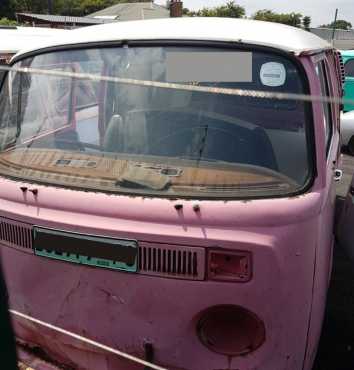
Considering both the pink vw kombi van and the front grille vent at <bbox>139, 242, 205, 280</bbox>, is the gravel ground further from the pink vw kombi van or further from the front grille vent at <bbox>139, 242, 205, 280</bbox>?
the front grille vent at <bbox>139, 242, 205, 280</bbox>

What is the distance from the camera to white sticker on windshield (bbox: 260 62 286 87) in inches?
76.1

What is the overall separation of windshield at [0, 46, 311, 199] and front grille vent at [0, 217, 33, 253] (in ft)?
0.73

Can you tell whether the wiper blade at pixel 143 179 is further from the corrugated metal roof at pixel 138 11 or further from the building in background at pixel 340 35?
the corrugated metal roof at pixel 138 11

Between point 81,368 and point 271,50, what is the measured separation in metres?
1.76

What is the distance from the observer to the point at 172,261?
5.75 ft

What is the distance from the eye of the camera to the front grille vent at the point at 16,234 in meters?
1.97

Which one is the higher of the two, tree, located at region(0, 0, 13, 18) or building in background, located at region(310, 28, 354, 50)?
tree, located at region(0, 0, 13, 18)

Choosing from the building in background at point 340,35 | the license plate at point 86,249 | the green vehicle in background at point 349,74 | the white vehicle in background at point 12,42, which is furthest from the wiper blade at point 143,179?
the building in background at point 340,35

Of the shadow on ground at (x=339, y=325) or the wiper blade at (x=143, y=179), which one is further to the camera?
the shadow on ground at (x=339, y=325)

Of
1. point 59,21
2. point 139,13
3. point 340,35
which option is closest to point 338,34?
point 340,35

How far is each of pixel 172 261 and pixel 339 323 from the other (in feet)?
6.56

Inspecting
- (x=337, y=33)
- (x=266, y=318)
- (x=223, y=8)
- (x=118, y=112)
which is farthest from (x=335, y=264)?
(x=223, y=8)

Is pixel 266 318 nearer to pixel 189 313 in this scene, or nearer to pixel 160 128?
pixel 189 313

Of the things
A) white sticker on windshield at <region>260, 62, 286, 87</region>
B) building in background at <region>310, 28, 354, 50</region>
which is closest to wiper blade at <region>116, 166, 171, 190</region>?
white sticker on windshield at <region>260, 62, 286, 87</region>
